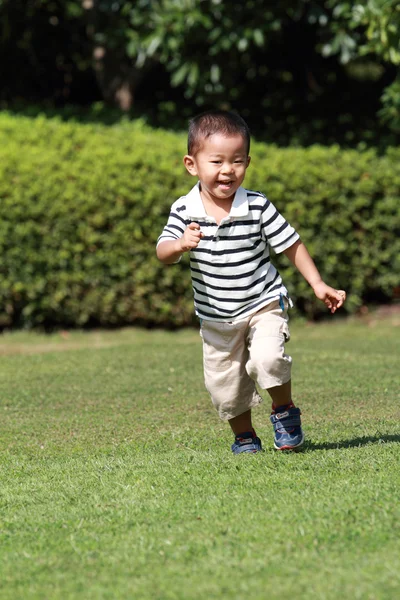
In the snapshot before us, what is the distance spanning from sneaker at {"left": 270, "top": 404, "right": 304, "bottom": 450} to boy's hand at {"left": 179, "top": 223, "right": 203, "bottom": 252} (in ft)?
3.04

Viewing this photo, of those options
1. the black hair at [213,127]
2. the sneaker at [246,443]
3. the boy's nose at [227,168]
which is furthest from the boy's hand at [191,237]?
the sneaker at [246,443]

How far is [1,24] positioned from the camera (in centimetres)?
1285

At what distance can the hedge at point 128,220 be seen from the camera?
9266mm

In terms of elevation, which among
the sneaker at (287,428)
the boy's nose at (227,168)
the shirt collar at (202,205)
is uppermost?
the boy's nose at (227,168)

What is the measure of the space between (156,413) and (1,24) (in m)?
8.55

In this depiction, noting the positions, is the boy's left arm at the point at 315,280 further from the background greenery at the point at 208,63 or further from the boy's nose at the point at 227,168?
the background greenery at the point at 208,63

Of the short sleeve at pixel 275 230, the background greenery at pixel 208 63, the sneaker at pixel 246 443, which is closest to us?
the short sleeve at pixel 275 230

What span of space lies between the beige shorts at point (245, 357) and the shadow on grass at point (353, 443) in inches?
15.1

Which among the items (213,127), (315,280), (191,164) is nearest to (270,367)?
(315,280)

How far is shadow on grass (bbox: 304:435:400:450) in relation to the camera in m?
4.74

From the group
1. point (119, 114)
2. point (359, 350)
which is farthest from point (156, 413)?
point (119, 114)

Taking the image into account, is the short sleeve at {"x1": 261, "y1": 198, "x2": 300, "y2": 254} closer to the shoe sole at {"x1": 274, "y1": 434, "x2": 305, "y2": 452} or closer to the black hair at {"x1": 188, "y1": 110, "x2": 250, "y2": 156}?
the black hair at {"x1": 188, "y1": 110, "x2": 250, "y2": 156}

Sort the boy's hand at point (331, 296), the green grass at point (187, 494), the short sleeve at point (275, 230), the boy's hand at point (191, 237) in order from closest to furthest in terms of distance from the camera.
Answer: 1. the green grass at point (187, 494)
2. the boy's hand at point (191, 237)
3. the boy's hand at point (331, 296)
4. the short sleeve at point (275, 230)

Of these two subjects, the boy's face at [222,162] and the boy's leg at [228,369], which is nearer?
the boy's face at [222,162]
